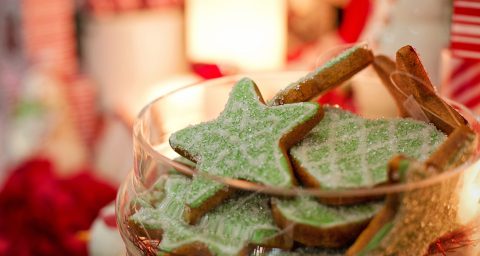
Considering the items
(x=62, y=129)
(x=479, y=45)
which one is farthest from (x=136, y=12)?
(x=479, y=45)

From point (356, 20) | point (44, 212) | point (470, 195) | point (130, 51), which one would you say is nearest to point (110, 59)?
point (130, 51)

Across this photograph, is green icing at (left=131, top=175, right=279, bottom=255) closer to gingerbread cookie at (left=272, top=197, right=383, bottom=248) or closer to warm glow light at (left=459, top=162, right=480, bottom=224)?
gingerbread cookie at (left=272, top=197, right=383, bottom=248)

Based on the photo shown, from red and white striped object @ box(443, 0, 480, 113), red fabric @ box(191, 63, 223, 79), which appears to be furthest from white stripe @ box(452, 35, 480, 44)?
red fabric @ box(191, 63, 223, 79)

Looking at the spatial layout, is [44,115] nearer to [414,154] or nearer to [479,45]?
[479,45]

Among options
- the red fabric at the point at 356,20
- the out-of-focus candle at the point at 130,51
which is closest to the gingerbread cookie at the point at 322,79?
the red fabric at the point at 356,20

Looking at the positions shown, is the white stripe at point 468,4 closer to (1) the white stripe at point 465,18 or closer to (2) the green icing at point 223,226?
(1) the white stripe at point 465,18

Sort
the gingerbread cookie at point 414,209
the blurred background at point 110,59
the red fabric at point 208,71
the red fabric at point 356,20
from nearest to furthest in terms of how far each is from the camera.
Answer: the gingerbread cookie at point 414,209 < the red fabric at point 356,20 < the blurred background at point 110,59 < the red fabric at point 208,71
